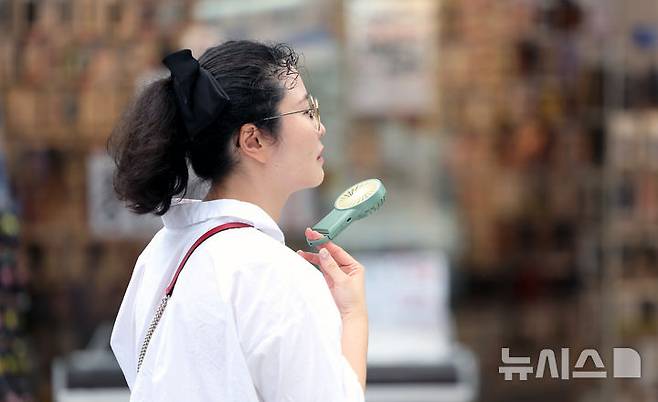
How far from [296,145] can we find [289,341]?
32 cm

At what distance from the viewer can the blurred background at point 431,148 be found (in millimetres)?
4637

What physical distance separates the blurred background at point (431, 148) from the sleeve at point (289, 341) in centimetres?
316

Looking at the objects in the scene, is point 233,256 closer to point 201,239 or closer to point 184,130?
point 201,239

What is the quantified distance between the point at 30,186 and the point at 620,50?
268 centimetres

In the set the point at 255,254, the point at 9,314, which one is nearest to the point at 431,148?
the point at 9,314

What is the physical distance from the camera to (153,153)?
58.2 inches

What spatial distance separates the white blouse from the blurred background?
10.3 ft

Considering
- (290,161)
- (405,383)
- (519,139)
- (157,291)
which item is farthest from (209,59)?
(519,139)

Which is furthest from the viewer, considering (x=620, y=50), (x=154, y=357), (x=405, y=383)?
(x=620, y=50)

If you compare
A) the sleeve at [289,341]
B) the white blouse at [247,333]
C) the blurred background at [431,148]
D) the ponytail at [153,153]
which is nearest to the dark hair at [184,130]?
the ponytail at [153,153]

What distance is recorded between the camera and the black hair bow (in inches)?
56.9

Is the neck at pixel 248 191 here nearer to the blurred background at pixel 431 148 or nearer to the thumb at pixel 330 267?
the thumb at pixel 330 267

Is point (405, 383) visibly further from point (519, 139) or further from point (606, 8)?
point (606, 8)

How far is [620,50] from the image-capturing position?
4.63 meters
